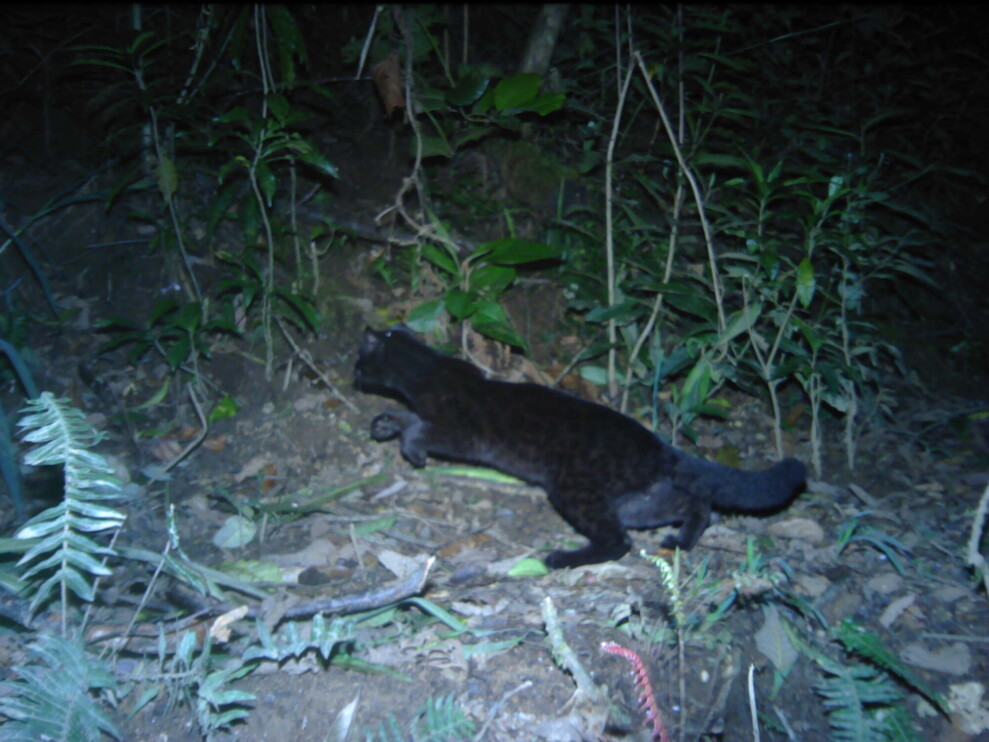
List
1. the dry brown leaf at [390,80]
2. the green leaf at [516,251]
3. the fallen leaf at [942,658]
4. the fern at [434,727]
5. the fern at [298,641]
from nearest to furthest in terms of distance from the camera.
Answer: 1. the fern at [434,727]
2. the fern at [298,641]
3. the fallen leaf at [942,658]
4. the green leaf at [516,251]
5. the dry brown leaf at [390,80]

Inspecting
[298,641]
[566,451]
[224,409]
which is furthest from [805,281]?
[224,409]

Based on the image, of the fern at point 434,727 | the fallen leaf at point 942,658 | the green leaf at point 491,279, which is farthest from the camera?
the green leaf at point 491,279

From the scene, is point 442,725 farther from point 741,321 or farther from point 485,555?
point 741,321

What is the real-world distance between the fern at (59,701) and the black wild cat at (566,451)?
174 cm

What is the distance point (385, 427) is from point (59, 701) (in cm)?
202

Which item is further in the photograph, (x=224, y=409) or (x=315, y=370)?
(x=315, y=370)

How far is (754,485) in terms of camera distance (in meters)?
2.96

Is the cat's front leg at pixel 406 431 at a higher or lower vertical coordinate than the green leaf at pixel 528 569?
higher

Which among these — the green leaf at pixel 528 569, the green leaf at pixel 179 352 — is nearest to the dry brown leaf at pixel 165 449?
the green leaf at pixel 179 352

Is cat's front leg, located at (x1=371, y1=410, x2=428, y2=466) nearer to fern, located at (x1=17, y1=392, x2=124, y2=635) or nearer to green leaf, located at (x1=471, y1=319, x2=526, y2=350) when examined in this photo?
green leaf, located at (x1=471, y1=319, x2=526, y2=350)

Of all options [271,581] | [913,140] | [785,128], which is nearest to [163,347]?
[271,581]

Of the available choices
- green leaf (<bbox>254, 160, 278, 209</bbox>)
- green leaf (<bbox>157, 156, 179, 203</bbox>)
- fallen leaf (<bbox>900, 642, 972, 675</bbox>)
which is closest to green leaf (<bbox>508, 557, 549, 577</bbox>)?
fallen leaf (<bbox>900, 642, 972, 675</bbox>)

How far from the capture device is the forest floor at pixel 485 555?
6.83 ft

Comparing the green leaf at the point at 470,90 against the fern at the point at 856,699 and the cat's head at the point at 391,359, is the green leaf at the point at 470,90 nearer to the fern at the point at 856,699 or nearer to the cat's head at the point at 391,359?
the cat's head at the point at 391,359
